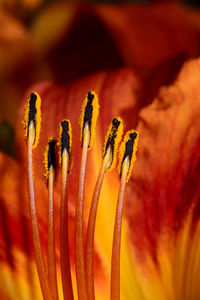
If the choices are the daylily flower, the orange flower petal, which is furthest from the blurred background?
the daylily flower

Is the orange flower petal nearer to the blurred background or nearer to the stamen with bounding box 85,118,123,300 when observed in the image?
the blurred background

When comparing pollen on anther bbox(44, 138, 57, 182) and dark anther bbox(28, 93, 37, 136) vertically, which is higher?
dark anther bbox(28, 93, 37, 136)

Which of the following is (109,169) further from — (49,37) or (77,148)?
(49,37)

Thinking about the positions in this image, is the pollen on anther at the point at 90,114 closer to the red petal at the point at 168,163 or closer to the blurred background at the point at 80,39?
the red petal at the point at 168,163

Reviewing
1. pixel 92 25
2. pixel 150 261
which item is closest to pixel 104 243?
pixel 150 261

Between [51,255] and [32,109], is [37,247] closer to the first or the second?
[51,255]
